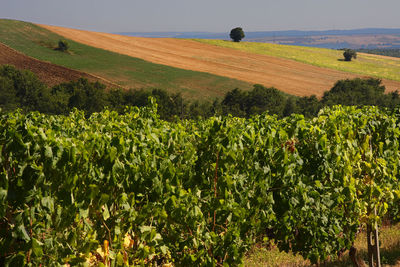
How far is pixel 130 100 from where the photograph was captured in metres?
55.1

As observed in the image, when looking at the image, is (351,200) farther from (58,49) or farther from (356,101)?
(58,49)

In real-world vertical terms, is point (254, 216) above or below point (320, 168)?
below

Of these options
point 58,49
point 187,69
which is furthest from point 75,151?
→ point 58,49

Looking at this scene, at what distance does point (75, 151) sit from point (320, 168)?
14.7 feet

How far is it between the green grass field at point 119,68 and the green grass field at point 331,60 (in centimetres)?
3260

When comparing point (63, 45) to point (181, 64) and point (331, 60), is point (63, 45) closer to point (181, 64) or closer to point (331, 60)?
point (181, 64)

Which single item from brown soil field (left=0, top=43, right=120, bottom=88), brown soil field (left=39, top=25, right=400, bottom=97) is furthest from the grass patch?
brown soil field (left=39, top=25, right=400, bottom=97)

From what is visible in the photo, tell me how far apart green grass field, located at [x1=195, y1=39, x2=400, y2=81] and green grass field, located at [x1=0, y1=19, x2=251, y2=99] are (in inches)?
1283

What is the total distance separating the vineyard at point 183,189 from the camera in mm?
4297

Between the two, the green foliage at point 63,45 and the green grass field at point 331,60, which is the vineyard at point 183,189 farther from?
the green grass field at point 331,60

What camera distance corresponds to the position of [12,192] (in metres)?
4.17

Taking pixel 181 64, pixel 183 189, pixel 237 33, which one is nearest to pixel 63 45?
pixel 181 64

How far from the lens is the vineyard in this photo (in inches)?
169

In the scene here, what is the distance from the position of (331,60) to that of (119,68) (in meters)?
56.8
